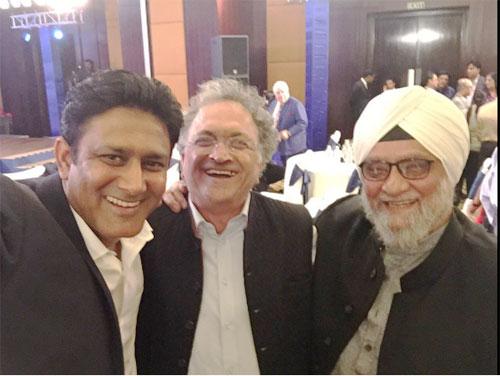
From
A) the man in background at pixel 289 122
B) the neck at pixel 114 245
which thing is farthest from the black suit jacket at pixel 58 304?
the man in background at pixel 289 122

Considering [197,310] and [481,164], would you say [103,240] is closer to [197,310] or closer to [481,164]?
[197,310]

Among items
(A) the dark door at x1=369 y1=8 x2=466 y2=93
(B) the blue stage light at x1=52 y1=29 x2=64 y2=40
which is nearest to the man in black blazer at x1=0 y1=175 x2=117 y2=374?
(B) the blue stage light at x1=52 y1=29 x2=64 y2=40

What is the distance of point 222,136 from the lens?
1132 mm

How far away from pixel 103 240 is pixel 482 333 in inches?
30.3

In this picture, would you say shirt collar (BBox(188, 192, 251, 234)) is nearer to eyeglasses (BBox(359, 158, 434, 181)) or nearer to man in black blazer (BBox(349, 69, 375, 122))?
eyeglasses (BBox(359, 158, 434, 181))

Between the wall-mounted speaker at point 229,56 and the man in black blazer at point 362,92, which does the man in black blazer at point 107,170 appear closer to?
the wall-mounted speaker at point 229,56

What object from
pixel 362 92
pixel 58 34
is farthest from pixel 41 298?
pixel 362 92

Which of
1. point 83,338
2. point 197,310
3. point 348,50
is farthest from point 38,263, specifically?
point 348,50

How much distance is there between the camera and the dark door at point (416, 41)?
5.13 meters

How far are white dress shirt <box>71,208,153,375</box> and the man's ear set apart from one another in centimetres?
8

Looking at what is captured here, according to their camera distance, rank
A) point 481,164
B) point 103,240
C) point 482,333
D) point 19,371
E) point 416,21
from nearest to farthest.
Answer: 1. point 19,371
2. point 482,333
3. point 103,240
4. point 481,164
5. point 416,21

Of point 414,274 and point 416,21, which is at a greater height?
point 416,21

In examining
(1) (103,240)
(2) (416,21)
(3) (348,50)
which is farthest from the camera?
(3) (348,50)

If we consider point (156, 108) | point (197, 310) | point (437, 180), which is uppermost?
point (156, 108)
